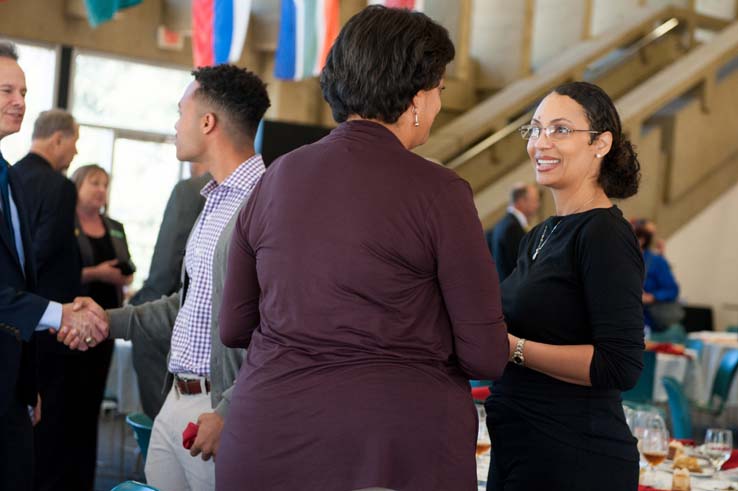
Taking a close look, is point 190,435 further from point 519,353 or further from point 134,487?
point 519,353

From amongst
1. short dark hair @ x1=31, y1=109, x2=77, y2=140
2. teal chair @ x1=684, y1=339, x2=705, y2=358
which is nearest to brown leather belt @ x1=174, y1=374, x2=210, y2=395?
short dark hair @ x1=31, y1=109, x2=77, y2=140

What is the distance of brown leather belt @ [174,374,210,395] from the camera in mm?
2742

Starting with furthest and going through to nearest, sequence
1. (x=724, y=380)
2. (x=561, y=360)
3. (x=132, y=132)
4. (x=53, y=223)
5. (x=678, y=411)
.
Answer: (x=132, y=132), (x=724, y=380), (x=678, y=411), (x=53, y=223), (x=561, y=360)

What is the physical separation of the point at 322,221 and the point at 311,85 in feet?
33.6

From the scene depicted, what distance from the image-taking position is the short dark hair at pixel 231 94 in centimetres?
281

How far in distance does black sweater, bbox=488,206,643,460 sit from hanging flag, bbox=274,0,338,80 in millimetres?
6280

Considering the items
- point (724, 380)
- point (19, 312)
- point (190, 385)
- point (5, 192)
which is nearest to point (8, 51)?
point (5, 192)

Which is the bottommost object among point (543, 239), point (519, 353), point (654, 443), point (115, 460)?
point (115, 460)

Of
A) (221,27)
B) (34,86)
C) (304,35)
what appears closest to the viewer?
(221,27)

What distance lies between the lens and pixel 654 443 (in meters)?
3.00

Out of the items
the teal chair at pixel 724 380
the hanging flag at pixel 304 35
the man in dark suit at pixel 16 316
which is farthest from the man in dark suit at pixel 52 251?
the teal chair at pixel 724 380

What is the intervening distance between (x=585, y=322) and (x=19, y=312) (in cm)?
159

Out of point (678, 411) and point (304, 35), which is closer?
point (678, 411)

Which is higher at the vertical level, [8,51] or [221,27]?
[221,27]
